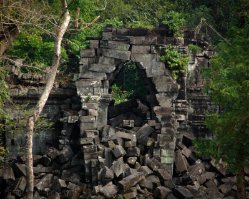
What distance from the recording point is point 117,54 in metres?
16.4

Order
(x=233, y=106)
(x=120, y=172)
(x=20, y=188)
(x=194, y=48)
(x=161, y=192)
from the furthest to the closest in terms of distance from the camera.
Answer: (x=194, y=48) < (x=20, y=188) < (x=120, y=172) < (x=161, y=192) < (x=233, y=106)

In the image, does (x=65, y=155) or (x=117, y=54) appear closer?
(x=65, y=155)

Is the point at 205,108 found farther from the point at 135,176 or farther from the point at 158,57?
the point at 135,176

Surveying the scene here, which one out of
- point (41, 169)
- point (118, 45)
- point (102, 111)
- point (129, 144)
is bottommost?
point (41, 169)

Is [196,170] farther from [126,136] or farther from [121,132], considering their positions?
[121,132]

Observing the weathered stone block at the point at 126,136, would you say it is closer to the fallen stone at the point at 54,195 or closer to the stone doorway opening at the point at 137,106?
the stone doorway opening at the point at 137,106

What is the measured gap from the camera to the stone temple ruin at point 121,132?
14141 millimetres

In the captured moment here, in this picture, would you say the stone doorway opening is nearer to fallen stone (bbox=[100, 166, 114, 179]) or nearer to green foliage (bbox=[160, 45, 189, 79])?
green foliage (bbox=[160, 45, 189, 79])

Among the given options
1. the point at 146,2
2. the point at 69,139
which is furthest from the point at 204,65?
the point at 146,2

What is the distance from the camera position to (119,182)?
532 inches

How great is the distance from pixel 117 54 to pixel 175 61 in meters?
1.95

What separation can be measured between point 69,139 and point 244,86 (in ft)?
22.6

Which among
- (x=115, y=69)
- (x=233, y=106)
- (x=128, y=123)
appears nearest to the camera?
(x=233, y=106)

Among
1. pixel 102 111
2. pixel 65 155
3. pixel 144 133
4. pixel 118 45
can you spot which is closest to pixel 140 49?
pixel 118 45
